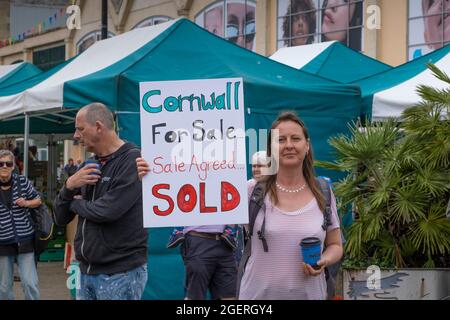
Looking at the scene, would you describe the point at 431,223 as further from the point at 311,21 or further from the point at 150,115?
the point at 311,21

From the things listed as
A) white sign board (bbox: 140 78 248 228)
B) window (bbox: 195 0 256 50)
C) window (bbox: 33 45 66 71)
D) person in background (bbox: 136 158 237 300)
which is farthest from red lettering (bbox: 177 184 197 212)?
window (bbox: 33 45 66 71)

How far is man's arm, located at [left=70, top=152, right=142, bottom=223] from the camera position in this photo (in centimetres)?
482

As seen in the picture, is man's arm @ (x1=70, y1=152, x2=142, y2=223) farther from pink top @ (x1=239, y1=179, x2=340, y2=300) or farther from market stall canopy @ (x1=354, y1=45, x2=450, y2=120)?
market stall canopy @ (x1=354, y1=45, x2=450, y2=120)

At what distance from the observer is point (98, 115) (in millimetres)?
4969

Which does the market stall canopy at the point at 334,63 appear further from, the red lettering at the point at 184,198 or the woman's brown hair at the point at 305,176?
the woman's brown hair at the point at 305,176

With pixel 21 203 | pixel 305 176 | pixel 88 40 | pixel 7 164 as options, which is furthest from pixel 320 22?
pixel 305 176

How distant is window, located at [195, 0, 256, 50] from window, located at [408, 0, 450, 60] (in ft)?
20.1

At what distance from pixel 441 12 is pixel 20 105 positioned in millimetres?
11748

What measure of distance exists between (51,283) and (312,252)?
8.82 m

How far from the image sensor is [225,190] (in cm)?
467

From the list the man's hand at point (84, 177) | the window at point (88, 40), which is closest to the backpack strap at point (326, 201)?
the man's hand at point (84, 177)

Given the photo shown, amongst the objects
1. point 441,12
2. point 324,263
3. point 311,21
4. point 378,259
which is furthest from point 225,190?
point 311,21

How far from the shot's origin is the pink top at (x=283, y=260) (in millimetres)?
3967

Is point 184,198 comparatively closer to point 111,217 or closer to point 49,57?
point 111,217
